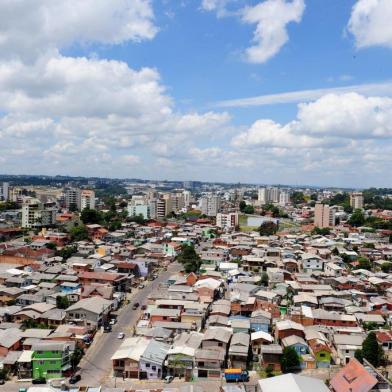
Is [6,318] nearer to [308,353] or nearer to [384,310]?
[308,353]

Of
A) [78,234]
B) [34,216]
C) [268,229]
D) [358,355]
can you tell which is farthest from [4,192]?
[358,355]

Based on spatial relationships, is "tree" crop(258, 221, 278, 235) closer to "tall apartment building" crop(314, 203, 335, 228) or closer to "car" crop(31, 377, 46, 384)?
"tall apartment building" crop(314, 203, 335, 228)

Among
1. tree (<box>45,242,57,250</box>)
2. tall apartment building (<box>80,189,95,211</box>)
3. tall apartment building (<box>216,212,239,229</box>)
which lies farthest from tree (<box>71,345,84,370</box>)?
tall apartment building (<box>80,189,95,211</box>)

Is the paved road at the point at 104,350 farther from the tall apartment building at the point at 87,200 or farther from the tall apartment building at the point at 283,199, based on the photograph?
the tall apartment building at the point at 283,199

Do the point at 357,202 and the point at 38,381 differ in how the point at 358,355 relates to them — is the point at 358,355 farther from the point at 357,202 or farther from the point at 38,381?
the point at 357,202

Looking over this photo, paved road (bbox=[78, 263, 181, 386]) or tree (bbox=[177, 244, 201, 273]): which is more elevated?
tree (bbox=[177, 244, 201, 273])
